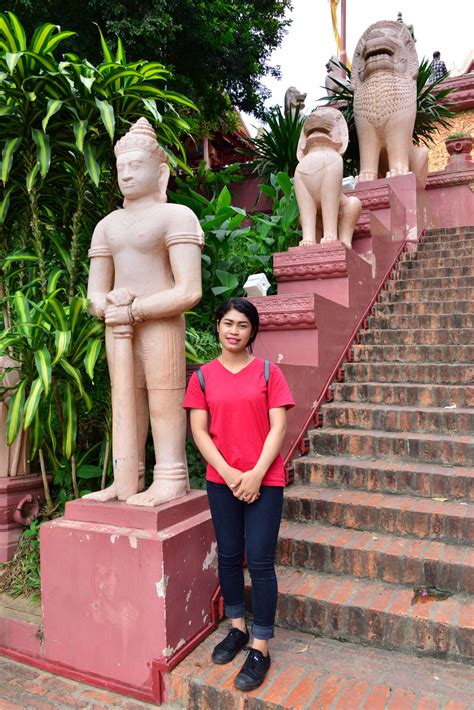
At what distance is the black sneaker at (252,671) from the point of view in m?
2.00

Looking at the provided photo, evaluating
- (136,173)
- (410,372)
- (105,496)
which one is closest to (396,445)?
(410,372)

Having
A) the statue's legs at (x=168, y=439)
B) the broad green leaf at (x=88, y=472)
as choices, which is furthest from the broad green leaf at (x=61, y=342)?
the broad green leaf at (x=88, y=472)

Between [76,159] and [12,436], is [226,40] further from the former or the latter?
[12,436]

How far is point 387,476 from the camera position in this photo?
308cm

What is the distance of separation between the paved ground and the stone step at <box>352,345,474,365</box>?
9.70 ft

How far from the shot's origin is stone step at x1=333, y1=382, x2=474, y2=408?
3.58m

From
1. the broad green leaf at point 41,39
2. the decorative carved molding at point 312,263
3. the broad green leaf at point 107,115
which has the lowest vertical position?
the decorative carved molding at point 312,263

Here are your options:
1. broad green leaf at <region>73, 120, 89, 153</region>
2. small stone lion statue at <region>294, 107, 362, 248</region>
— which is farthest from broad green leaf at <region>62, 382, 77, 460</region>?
small stone lion statue at <region>294, 107, 362, 248</region>

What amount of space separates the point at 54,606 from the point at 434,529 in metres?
1.86

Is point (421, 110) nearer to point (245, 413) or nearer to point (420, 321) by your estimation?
point (420, 321)

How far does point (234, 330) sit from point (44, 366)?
1057mm

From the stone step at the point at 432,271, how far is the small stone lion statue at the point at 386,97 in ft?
5.22

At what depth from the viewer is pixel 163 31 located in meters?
6.89

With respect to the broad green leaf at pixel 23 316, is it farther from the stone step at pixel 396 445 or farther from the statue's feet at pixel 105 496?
the stone step at pixel 396 445
